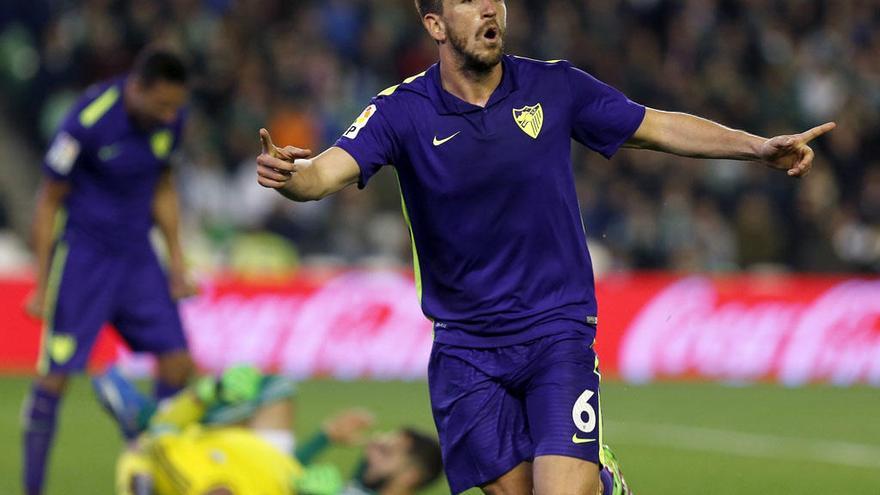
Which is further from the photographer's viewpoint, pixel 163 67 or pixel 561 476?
pixel 163 67

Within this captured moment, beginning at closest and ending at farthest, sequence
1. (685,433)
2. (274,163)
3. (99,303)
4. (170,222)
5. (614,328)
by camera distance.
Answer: (274,163) → (99,303) → (170,222) → (685,433) → (614,328)

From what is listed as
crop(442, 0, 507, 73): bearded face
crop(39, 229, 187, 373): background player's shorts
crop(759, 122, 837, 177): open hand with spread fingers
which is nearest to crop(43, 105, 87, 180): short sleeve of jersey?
crop(39, 229, 187, 373): background player's shorts

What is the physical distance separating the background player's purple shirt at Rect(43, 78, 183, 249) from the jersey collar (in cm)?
344

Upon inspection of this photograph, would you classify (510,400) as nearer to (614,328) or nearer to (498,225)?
(498,225)

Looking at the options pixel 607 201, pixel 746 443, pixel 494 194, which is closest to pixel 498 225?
pixel 494 194

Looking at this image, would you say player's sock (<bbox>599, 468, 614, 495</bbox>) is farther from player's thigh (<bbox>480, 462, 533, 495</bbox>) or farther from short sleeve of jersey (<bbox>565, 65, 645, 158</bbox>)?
short sleeve of jersey (<bbox>565, 65, 645, 158</bbox>)

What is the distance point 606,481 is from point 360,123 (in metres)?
1.52

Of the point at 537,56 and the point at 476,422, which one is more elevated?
the point at 537,56

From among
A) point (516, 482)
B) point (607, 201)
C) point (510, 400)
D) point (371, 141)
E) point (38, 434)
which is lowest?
point (38, 434)

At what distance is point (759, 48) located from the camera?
19.5 metres

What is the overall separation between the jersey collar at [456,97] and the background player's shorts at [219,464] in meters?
2.47

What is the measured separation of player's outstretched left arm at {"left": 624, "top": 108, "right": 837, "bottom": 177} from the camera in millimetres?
5590

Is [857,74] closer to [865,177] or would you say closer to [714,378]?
[865,177]

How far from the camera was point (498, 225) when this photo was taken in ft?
18.3
